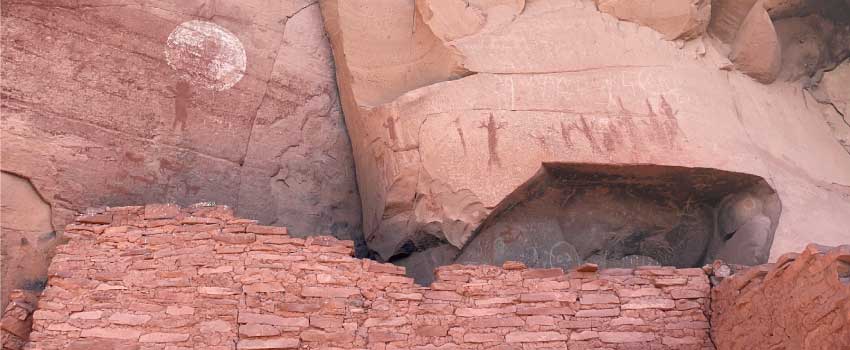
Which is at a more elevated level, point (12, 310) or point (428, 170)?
point (428, 170)

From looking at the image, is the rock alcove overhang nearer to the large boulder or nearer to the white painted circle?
the large boulder

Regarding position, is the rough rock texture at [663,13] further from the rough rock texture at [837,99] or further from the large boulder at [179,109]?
the large boulder at [179,109]

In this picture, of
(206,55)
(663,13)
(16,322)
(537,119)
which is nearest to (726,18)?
(663,13)

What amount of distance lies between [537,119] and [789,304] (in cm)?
224

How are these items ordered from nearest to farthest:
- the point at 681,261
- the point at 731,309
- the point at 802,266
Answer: the point at 802,266 → the point at 731,309 → the point at 681,261

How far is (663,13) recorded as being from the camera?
779cm

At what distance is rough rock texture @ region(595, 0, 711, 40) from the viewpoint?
25.5 feet

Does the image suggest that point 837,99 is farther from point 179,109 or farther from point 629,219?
point 179,109

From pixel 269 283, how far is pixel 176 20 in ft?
8.67

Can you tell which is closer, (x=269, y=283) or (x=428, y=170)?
(x=269, y=283)

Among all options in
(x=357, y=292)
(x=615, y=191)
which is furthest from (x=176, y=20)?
(x=615, y=191)

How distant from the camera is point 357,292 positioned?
6520mm

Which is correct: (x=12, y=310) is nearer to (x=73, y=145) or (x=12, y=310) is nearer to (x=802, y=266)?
(x=73, y=145)

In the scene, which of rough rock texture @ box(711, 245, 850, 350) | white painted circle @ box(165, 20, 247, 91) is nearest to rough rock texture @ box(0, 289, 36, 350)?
white painted circle @ box(165, 20, 247, 91)
